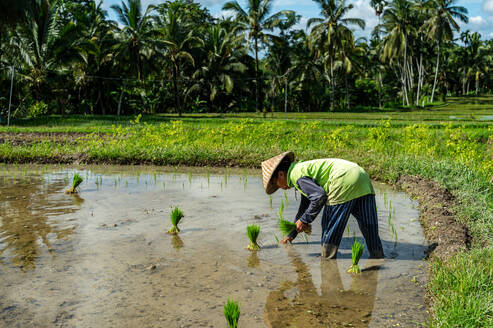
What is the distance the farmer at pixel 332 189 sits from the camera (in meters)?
3.20

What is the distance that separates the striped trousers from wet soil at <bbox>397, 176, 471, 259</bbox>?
1.50ft

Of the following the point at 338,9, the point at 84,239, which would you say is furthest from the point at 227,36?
the point at 84,239

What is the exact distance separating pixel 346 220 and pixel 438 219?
4.20 ft

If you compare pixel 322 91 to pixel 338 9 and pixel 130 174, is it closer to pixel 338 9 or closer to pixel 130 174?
pixel 338 9

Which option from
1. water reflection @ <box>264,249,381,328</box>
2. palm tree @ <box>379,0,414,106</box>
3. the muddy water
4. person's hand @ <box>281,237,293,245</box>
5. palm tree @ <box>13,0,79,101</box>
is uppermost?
palm tree @ <box>379,0,414,106</box>

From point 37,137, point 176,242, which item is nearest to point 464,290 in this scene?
point 176,242

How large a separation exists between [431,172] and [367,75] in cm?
3825

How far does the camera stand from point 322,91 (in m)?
33.1

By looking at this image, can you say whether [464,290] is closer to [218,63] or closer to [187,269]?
[187,269]

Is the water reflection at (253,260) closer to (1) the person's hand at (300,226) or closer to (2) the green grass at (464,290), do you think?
(1) the person's hand at (300,226)

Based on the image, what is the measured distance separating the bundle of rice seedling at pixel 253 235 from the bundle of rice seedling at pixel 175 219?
72cm

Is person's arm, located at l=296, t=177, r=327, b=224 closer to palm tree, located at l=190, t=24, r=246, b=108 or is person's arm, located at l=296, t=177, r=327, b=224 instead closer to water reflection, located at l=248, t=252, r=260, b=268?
water reflection, located at l=248, t=252, r=260, b=268

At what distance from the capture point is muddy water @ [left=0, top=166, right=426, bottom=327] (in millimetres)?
2527

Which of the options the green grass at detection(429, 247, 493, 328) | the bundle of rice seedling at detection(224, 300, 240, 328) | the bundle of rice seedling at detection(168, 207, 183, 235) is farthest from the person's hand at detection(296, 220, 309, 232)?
the bundle of rice seedling at detection(224, 300, 240, 328)
